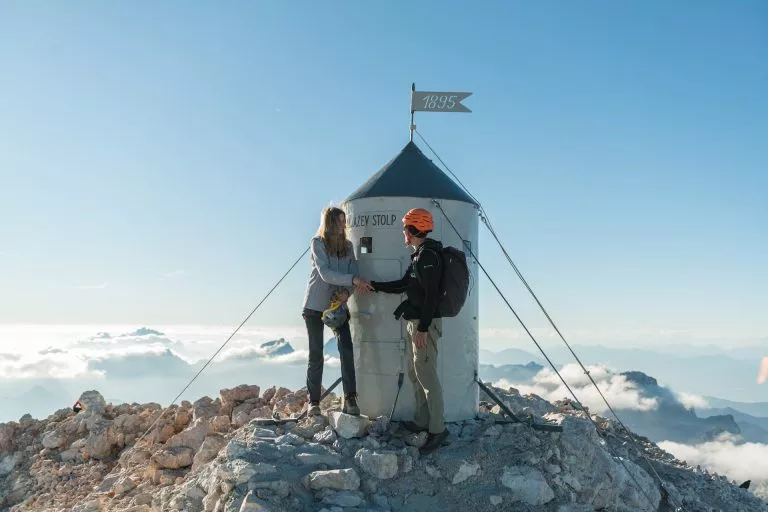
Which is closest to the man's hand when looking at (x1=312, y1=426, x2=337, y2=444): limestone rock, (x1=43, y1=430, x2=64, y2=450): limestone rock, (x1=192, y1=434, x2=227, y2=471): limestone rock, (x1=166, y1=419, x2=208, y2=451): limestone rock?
(x1=312, y1=426, x2=337, y2=444): limestone rock

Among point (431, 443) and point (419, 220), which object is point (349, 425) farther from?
point (419, 220)

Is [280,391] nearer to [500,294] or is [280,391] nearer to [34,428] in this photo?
[500,294]

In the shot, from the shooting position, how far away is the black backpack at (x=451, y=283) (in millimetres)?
7816

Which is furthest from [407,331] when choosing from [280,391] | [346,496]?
[280,391]

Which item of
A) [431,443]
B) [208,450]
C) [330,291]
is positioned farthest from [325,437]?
[208,450]

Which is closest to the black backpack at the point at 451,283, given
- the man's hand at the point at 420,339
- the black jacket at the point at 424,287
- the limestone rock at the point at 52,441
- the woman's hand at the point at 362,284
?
the black jacket at the point at 424,287

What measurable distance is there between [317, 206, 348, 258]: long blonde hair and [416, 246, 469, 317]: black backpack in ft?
4.81

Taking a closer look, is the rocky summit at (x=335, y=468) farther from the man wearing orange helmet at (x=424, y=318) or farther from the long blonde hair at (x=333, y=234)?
the long blonde hair at (x=333, y=234)

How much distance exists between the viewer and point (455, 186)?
9.41 meters

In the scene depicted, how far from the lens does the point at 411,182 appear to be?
9.07m

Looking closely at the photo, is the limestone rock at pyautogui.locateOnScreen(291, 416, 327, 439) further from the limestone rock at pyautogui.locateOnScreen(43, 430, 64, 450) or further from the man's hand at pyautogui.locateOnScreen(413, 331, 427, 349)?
the limestone rock at pyautogui.locateOnScreen(43, 430, 64, 450)

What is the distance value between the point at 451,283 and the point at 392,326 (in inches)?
50.3

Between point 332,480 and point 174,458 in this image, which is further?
point 174,458

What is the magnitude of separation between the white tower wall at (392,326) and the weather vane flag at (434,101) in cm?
174
